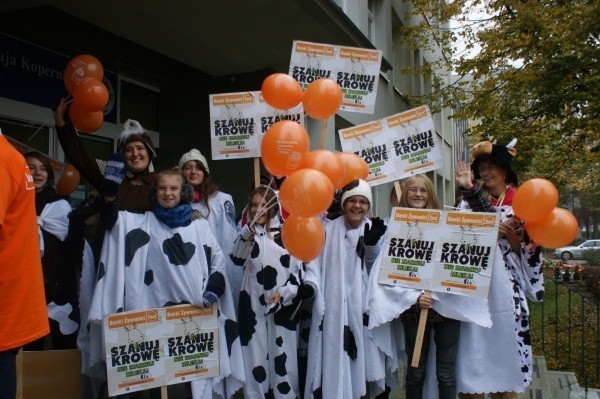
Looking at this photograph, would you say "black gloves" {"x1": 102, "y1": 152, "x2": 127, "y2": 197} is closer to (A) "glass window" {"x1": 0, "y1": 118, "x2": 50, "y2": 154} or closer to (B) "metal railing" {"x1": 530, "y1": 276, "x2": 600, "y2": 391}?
(A) "glass window" {"x1": 0, "y1": 118, "x2": 50, "y2": 154}

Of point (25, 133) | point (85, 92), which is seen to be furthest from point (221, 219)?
point (25, 133)

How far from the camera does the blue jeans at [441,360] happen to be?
399 centimetres

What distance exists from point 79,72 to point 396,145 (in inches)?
102

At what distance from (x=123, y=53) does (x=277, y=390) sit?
5.18 meters

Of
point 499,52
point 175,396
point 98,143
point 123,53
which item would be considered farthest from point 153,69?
point 499,52

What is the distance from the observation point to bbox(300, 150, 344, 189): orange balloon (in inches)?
150

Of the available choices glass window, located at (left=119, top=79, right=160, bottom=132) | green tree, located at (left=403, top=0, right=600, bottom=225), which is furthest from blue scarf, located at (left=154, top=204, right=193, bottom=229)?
green tree, located at (left=403, top=0, right=600, bottom=225)

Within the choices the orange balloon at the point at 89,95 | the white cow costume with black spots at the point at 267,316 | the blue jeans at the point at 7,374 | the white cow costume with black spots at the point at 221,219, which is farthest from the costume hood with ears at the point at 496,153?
the blue jeans at the point at 7,374

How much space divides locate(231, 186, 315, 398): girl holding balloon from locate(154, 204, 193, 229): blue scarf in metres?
0.43

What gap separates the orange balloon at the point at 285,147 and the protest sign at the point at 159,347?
40.3 inches

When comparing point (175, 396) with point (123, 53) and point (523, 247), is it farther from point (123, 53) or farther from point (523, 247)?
point (123, 53)

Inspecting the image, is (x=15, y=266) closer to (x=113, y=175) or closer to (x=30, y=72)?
(x=113, y=175)

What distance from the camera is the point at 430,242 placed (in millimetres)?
3961

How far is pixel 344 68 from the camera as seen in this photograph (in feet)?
17.4
